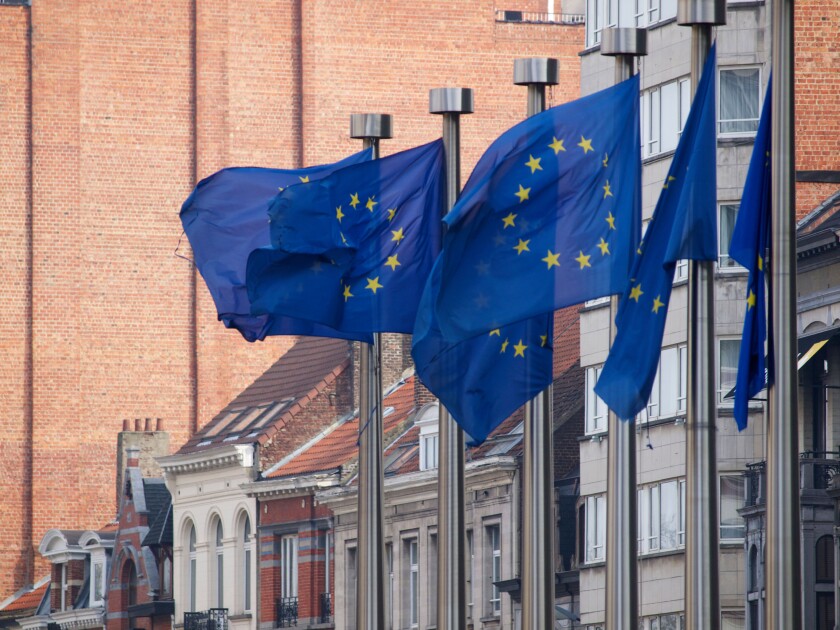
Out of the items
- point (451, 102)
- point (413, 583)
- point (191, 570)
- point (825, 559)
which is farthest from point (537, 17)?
point (451, 102)

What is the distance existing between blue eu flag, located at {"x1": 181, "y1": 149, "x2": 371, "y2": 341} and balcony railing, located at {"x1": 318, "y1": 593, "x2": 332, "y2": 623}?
37183 millimetres

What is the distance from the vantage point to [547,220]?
966 inches

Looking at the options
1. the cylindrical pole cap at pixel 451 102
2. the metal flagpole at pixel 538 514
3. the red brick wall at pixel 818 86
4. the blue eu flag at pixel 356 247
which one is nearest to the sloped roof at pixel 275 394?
the red brick wall at pixel 818 86

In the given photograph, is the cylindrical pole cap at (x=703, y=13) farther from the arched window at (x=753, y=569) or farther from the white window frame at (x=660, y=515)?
the white window frame at (x=660, y=515)

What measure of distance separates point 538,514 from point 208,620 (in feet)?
151

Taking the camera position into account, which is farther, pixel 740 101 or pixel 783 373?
pixel 740 101

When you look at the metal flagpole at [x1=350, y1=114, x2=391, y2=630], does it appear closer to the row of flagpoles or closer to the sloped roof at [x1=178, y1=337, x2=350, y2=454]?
the row of flagpoles

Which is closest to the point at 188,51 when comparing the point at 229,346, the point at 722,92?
the point at 229,346

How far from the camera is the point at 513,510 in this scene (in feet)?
184

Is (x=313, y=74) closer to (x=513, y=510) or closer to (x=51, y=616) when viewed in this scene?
(x=51, y=616)

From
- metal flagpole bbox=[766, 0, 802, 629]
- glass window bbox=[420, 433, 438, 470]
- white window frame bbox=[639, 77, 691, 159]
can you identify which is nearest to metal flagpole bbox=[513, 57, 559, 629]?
metal flagpole bbox=[766, 0, 802, 629]

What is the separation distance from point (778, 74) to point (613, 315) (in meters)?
3.35

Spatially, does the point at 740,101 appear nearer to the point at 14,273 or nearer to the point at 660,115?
the point at 660,115

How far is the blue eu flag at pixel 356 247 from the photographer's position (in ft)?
90.1
